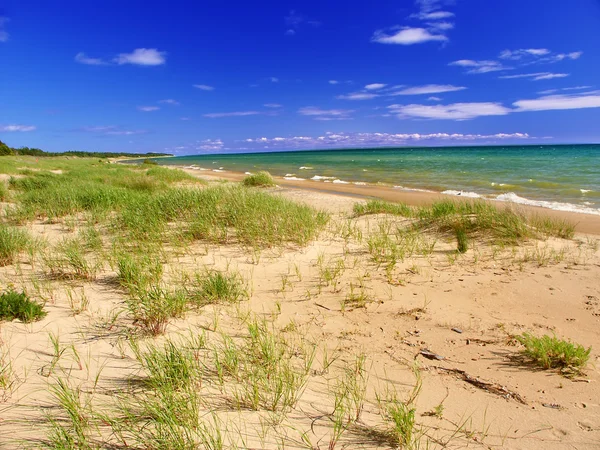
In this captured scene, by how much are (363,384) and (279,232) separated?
3.79 meters

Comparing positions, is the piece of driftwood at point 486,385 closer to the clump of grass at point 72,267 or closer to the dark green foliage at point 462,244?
the dark green foliage at point 462,244

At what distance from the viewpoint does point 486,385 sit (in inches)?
102

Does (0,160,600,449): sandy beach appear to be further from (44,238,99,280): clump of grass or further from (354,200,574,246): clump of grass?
(354,200,574,246): clump of grass

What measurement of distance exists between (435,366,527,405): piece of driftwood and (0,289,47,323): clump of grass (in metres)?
3.70

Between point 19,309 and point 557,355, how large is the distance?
4811 millimetres

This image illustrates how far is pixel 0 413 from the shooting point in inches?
82.3

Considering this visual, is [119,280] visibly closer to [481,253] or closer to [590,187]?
[481,253]

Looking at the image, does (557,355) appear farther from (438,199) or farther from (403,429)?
(438,199)

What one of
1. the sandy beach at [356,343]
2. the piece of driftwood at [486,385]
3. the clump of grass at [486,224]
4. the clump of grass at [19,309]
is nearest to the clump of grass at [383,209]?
the clump of grass at [486,224]

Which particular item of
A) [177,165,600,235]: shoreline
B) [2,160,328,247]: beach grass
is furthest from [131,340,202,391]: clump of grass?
[177,165,600,235]: shoreline

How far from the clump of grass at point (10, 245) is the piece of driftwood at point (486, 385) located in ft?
18.6

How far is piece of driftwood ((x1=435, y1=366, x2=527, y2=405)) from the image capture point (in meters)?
2.45

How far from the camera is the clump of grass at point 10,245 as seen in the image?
483cm

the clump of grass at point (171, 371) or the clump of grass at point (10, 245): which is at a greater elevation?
the clump of grass at point (10, 245)
